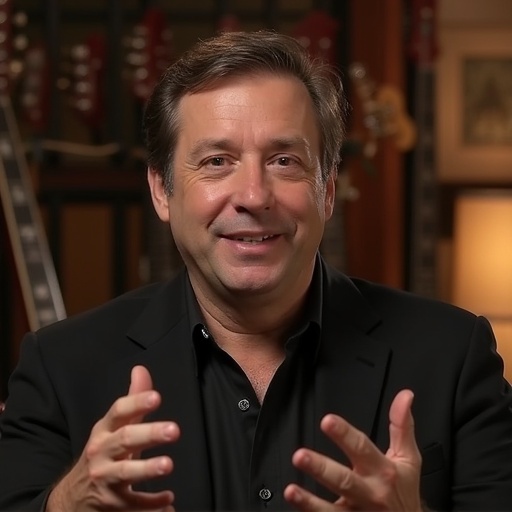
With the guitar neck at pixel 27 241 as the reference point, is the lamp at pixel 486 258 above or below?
below

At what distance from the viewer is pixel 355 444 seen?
1304 millimetres

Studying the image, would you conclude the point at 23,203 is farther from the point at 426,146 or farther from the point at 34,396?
the point at 34,396

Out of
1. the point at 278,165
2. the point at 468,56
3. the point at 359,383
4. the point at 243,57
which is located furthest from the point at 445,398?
the point at 468,56

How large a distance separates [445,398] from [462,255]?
11.9ft

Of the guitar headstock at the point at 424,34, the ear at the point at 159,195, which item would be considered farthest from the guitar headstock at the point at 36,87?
the ear at the point at 159,195

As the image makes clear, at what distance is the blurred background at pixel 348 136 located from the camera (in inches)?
190

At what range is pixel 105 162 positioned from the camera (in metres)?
5.26

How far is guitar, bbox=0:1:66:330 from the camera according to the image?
12.4 ft

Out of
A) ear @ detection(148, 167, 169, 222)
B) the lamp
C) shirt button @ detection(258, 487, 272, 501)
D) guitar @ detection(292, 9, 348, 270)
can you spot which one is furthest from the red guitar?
shirt button @ detection(258, 487, 272, 501)

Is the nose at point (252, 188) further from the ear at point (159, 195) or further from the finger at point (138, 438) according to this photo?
the finger at point (138, 438)

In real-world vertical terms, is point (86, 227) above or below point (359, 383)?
below

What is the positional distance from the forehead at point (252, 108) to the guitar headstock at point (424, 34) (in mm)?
3209

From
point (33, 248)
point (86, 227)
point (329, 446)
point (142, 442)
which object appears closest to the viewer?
point (142, 442)

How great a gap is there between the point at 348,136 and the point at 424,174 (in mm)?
389
